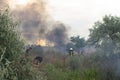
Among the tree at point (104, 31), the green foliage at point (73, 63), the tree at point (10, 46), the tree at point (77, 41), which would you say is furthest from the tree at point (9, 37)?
the tree at point (77, 41)

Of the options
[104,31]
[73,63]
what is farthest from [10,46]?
[104,31]

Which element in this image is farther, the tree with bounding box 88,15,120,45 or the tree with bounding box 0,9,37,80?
the tree with bounding box 88,15,120,45

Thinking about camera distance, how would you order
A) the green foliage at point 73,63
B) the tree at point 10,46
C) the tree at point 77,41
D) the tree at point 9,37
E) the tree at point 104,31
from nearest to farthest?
the tree at point 10,46, the tree at point 9,37, the green foliage at point 73,63, the tree at point 104,31, the tree at point 77,41

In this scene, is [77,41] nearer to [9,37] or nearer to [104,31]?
[104,31]

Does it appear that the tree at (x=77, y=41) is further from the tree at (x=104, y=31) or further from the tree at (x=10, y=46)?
the tree at (x=10, y=46)

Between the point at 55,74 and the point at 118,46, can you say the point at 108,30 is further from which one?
the point at 55,74

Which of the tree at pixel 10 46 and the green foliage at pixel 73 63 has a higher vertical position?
the green foliage at pixel 73 63

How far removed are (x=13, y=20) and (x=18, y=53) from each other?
1.21m

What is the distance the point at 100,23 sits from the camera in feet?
153

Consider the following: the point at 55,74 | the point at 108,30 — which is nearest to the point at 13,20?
the point at 55,74

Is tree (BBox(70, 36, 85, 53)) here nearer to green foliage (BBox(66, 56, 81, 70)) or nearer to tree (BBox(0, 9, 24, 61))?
green foliage (BBox(66, 56, 81, 70))

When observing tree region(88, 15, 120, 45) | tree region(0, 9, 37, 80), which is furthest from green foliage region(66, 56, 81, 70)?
tree region(0, 9, 37, 80)

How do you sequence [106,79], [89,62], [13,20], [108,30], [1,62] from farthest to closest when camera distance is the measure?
[108,30]
[89,62]
[106,79]
[13,20]
[1,62]

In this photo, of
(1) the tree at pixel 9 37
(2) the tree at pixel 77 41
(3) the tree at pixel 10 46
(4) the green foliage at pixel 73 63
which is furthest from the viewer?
(2) the tree at pixel 77 41
